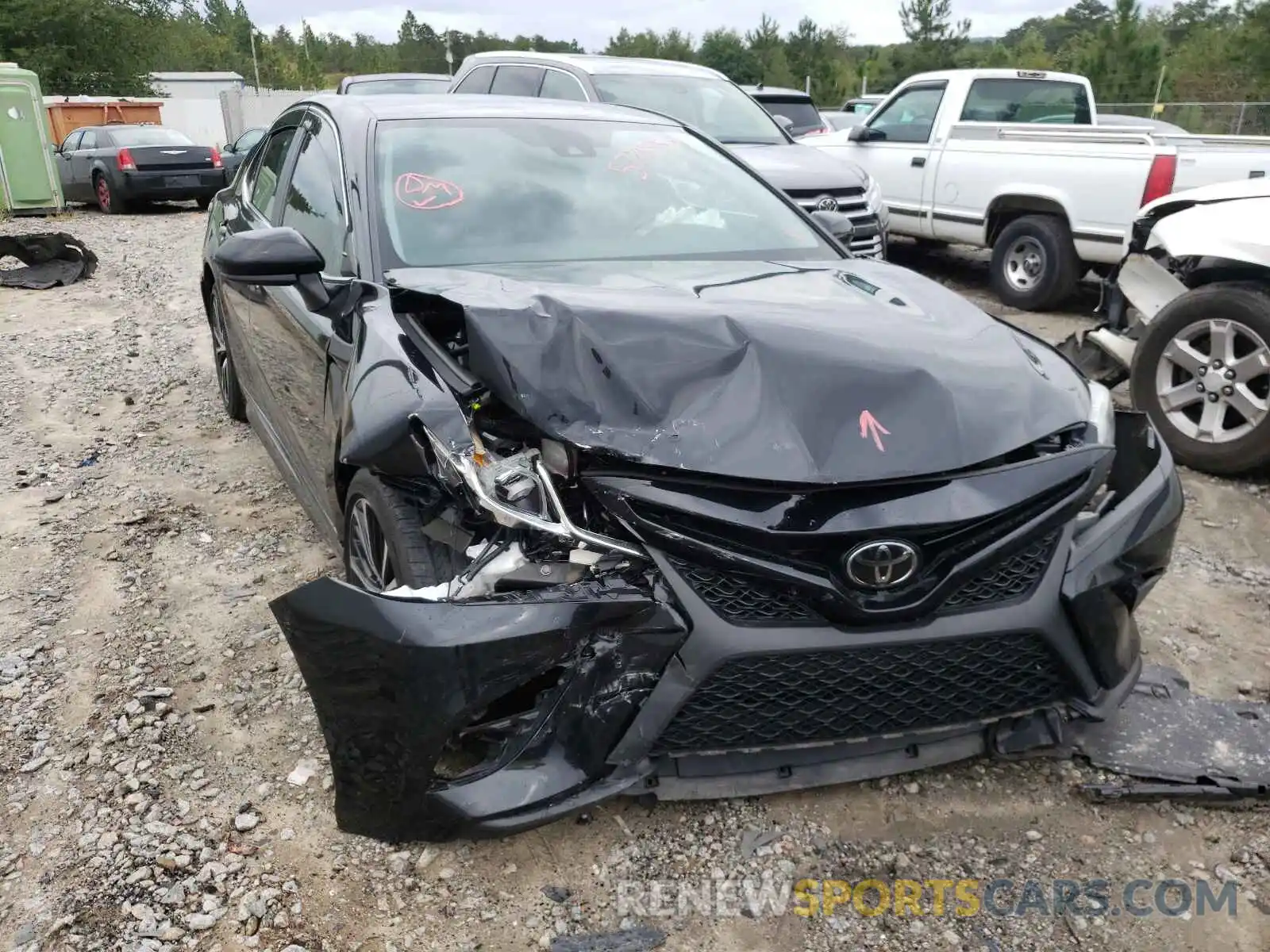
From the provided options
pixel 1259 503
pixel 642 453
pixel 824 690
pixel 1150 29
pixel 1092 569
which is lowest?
pixel 1259 503

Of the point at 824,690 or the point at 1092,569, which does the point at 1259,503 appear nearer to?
the point at 1092,569

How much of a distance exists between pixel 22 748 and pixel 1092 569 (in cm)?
287

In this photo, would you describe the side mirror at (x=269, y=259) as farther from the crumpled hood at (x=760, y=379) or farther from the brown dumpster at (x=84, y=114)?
the brown dumpster at (x=84, y=114)

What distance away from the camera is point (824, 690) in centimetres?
219

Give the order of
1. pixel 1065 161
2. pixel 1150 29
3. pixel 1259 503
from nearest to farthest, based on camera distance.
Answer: pixel 1259 503 < pixel 1065 161 < pixel 1150 29

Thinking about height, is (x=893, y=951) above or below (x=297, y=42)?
below

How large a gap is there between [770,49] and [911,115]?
197ft

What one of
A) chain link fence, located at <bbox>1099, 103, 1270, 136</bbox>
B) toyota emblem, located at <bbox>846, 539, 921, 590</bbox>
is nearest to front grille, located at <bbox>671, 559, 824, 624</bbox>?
toyota emblem, located at <bbox>846, 539, 921, 590</bbox>

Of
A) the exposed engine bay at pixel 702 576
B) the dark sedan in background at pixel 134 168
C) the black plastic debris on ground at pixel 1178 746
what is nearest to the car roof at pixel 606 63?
the exposed engine bay at pixel 702 576

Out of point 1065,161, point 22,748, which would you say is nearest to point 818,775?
point 22,748

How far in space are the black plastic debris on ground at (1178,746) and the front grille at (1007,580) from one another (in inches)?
24.1

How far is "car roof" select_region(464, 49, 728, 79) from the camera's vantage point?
7957mm

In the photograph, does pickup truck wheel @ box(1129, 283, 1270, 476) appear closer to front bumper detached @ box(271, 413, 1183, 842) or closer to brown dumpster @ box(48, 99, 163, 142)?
front bumper detached @ box(271, 413, 1183, 842)

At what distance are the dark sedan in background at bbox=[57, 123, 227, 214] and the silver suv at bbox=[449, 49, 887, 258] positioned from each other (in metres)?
8.66
